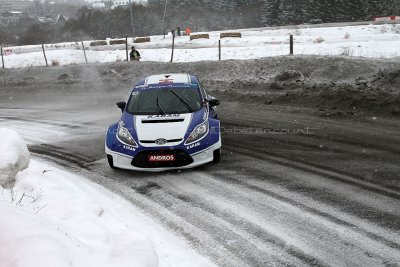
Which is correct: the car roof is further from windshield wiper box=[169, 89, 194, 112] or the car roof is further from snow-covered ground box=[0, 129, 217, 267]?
snow-covered ground box=[0, 129, 217, 267]

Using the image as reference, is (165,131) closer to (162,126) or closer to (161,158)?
(162,126)

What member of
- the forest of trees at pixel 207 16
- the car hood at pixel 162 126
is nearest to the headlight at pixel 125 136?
the car hood at pixel 162 126

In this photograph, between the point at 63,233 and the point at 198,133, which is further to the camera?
the point at 198,133

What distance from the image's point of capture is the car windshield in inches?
332

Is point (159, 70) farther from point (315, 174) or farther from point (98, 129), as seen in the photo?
point (315, 174)

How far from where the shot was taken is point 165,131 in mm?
7648

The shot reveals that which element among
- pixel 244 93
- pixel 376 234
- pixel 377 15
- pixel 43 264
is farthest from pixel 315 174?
pixel 377 15

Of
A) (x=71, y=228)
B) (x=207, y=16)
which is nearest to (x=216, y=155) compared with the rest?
(x=71, y=228)

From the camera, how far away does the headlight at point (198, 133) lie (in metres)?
7.64

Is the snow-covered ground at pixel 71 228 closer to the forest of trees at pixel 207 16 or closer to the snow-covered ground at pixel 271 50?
the snow-covered ground at pixel 271 50

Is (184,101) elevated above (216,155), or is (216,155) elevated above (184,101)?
(184,101)

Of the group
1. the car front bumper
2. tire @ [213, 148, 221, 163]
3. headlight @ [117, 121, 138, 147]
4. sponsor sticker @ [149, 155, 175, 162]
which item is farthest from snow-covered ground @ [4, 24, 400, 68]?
headlight @ [117, 121, 138, 147]

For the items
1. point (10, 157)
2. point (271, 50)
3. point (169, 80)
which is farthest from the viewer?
point (271, 50)

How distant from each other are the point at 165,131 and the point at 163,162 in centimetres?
58
